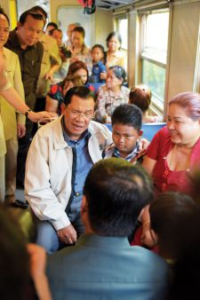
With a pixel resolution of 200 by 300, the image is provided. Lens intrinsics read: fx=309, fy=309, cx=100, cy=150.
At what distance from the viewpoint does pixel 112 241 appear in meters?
0.81

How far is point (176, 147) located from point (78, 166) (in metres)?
0.52

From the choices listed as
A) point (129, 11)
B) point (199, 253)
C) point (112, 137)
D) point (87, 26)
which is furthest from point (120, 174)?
point (87, 26)

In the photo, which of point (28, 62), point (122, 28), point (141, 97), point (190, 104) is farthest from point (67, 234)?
point (122, 28)

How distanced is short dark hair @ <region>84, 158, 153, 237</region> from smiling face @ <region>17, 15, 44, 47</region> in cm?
203

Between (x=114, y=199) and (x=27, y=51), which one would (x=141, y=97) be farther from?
(x=114, y=199)

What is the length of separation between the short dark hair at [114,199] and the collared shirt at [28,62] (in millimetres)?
2130

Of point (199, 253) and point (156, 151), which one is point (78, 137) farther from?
point (199, 253)

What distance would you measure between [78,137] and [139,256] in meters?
0.93

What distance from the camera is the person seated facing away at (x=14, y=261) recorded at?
20.2 inches

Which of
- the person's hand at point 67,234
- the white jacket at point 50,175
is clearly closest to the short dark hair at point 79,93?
the white jacket at point 50,175

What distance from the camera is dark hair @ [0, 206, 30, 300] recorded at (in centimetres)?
51

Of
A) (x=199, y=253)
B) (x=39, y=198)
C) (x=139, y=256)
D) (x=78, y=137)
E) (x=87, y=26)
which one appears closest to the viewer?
(x=199, y=253)

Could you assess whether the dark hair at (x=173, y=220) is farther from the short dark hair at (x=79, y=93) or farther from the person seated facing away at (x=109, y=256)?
the short dark hair at (x=79, y=93)

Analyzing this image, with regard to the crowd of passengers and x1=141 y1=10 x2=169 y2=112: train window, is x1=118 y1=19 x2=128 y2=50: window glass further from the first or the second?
the crowd of passengers
